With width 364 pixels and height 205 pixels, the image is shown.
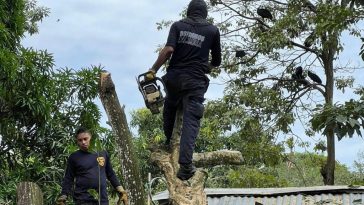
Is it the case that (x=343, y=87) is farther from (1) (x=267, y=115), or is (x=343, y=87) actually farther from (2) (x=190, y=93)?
(2) (x=190, y=93)

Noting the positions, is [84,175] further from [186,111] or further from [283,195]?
[283,195]

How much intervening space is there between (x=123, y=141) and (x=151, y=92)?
39 cm

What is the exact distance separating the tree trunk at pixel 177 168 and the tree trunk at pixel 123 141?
0.20 metres

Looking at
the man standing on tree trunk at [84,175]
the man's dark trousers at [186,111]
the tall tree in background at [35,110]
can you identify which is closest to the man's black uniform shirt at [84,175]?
the man standing on tree trunk at [84,175]

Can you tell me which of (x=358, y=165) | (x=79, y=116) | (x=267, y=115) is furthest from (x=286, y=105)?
(x=358, y=165)

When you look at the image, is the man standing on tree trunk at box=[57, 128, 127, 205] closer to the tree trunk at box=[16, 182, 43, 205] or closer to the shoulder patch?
the shoulder patch

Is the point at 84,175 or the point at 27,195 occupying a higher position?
the point at 84,175

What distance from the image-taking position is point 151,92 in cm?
366

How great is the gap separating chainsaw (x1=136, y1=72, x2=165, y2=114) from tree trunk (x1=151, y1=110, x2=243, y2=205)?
250 mm

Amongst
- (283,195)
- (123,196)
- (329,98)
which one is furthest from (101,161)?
(329,98)

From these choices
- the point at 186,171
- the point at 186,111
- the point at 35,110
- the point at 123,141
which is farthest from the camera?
the point at 35,110

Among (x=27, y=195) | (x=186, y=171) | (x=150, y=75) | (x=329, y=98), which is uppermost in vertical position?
(x=329, y=98)

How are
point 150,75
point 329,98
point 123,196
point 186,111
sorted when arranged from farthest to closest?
1. point 329,98
2. point 123,196
3. point 186,111
4. point 150,75

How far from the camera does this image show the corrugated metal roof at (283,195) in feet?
33.3
